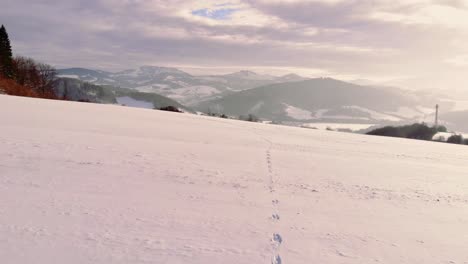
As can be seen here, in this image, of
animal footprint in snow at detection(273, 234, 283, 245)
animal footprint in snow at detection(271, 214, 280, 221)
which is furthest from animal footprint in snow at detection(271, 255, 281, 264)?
animal footprint in snow at detection(271, 214, 280, 221)

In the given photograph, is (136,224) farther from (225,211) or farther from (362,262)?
(362,262)

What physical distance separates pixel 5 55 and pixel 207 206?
6242 centimetres

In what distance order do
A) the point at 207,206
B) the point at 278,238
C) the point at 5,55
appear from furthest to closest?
the point at 5,55 < the point at 207,206 < the point at 278,238

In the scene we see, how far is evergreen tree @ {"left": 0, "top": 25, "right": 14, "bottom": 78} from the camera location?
56.2 meters

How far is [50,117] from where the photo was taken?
700 inches

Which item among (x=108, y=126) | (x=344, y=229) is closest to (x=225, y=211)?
(x=344, y=229)

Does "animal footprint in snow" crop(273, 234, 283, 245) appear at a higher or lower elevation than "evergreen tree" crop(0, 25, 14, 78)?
lower

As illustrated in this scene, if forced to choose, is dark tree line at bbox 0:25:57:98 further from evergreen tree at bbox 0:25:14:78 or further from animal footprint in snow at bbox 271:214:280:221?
animal footprint in snow at bbox 271:214:280:221

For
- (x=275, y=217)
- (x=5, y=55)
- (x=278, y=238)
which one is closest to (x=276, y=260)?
(x=278, y=238)

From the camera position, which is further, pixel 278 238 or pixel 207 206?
pixel 207 206

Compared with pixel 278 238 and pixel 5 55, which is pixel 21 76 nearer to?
pixel 5 55

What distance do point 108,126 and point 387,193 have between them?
12.5m

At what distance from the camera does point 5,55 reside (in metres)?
57.1

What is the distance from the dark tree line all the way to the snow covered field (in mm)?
39956
